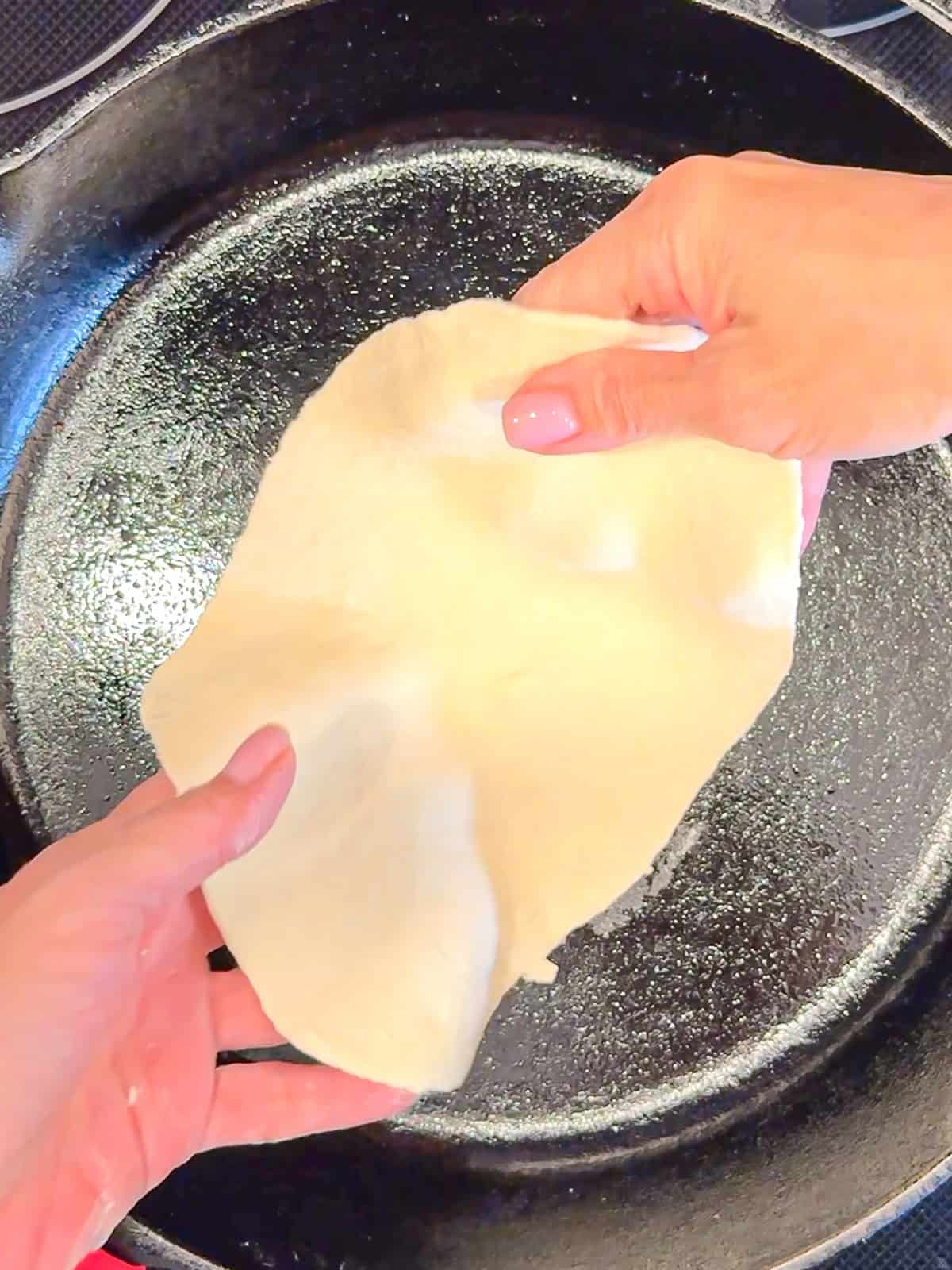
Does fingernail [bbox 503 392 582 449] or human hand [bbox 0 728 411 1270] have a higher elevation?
fingernail [bbox 503 392 582 449]

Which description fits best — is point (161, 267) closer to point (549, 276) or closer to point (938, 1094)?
point (549, 276)

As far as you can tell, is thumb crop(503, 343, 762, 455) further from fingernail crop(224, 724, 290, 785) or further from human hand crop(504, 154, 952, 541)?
fingernail crop(224, 724, 290, 785)

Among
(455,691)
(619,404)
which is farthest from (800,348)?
(455,691)

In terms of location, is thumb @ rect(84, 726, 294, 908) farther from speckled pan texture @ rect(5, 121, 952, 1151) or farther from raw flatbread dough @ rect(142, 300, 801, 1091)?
speckled pan texture @ rect(5, 121, 952, 1151)

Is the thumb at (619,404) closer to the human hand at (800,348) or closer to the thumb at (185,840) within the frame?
the human hand at (800,348)

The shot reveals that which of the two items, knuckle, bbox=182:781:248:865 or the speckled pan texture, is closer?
knuckle, bbox=182:781:248:865

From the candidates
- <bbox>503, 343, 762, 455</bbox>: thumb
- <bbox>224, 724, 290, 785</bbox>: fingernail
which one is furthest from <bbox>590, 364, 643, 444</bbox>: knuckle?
<bbox>224, 724, 290, 785</bbox>: fingernail
